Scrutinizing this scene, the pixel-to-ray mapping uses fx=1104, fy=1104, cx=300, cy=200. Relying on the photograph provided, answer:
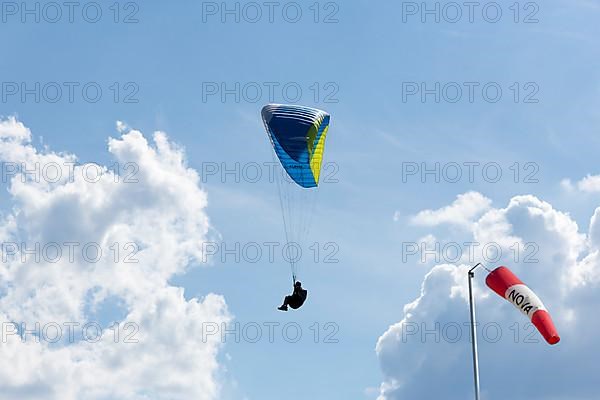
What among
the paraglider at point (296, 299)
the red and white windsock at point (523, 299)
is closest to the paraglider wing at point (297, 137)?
the paraglider at point (296, 299)


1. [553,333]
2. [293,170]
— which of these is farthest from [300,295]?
[553,333]

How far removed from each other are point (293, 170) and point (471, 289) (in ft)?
43.8

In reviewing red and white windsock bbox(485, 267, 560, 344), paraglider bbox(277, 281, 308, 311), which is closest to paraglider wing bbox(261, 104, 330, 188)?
paraglider bbox(277, 281, 308, 311)

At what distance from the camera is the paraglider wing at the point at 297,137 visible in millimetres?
62031

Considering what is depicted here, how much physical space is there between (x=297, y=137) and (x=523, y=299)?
1634 cm

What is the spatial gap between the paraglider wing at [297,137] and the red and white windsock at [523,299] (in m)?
13.3

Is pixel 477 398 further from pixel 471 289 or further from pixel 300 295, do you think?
pixel 300 295

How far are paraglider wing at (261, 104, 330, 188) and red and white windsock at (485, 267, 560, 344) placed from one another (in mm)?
13331

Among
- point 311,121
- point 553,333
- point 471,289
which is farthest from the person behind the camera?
point 311,121

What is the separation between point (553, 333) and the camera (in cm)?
5116

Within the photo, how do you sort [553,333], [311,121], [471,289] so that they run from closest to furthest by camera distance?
[553,333] < [471,289] < [311,121]

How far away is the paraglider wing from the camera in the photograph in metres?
62.0

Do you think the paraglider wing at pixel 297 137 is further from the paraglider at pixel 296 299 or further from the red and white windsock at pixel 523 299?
the red and white windsock at pixel 523 299

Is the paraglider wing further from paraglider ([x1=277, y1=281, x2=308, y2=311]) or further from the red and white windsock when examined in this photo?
the red and white windsock
